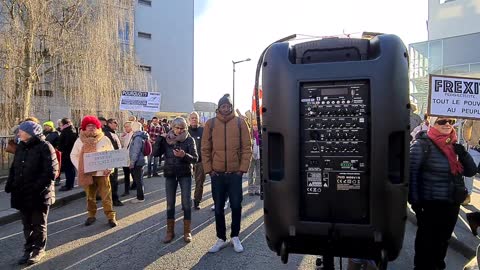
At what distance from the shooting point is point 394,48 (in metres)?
2.10

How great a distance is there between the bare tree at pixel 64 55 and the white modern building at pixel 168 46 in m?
15.7

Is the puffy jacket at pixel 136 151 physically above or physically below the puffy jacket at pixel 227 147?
below

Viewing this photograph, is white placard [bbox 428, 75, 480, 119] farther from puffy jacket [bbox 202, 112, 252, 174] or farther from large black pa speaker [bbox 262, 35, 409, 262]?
large black pa speaker [bbox 262, 35, 409, 262]

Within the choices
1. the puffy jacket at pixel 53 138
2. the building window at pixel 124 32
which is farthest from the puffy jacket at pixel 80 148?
the building window at pixel 124 32

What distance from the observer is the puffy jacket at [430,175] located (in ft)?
12.2

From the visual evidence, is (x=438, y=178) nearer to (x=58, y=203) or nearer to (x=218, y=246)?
(x=218, y=246)

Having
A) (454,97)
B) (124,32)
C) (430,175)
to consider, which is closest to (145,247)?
(430,175)

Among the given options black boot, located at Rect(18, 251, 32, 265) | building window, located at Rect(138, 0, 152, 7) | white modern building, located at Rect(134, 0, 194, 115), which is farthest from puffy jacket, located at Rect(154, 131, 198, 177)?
building window, located at Rect(138, 0, 152, 7)

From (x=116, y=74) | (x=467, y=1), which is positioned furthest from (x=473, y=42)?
(x=116, y=74)

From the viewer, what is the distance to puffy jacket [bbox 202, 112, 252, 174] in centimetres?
473

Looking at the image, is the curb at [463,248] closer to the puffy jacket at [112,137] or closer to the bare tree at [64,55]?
the puffy jacket at [112,137]

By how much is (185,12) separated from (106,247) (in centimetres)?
3553

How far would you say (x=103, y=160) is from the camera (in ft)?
20.6

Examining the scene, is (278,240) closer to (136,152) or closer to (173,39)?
(136,152)
